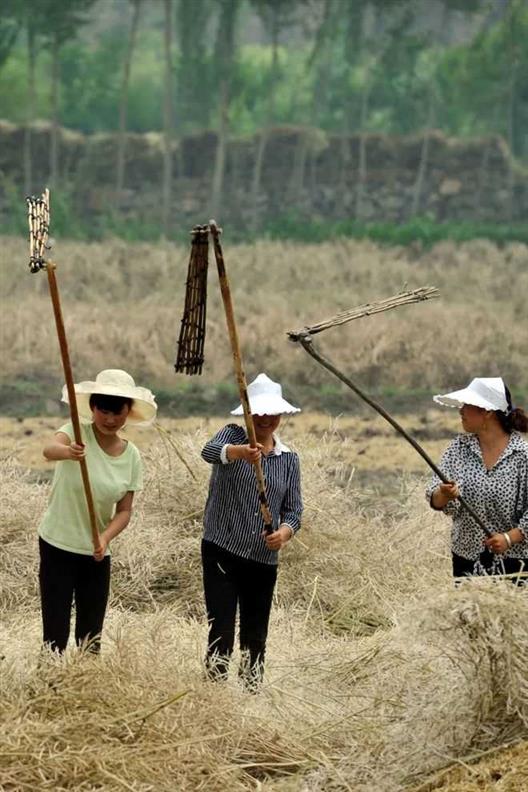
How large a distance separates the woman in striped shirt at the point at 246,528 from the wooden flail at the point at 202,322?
0.28 ft

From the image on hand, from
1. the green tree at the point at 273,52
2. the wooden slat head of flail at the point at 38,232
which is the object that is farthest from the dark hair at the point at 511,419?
the green tree at the point at 273,52

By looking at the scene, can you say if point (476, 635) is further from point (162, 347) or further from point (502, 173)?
point (502, 173)

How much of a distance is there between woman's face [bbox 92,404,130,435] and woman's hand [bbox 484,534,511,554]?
4.96 feet

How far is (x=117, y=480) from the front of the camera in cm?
671

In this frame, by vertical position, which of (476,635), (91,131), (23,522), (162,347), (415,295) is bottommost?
(91,131)

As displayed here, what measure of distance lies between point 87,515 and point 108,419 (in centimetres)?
38

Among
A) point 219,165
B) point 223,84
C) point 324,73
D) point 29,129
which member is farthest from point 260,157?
point 324,73

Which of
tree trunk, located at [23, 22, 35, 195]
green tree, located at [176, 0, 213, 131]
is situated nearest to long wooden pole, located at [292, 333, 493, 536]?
tree trunk, located at [23, 22, 35, 195]

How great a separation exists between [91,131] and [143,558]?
34991 millimetres

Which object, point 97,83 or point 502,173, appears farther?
point 97,83

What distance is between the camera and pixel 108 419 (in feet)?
22.0

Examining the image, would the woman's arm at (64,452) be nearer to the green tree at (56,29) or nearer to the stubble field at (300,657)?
the stubble field at (300,657)

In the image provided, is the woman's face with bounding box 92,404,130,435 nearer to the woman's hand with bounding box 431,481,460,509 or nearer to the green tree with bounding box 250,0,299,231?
the woman's hand with bounding box 431,481,460,509

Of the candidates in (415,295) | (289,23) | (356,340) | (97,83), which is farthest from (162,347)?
(97,83)
